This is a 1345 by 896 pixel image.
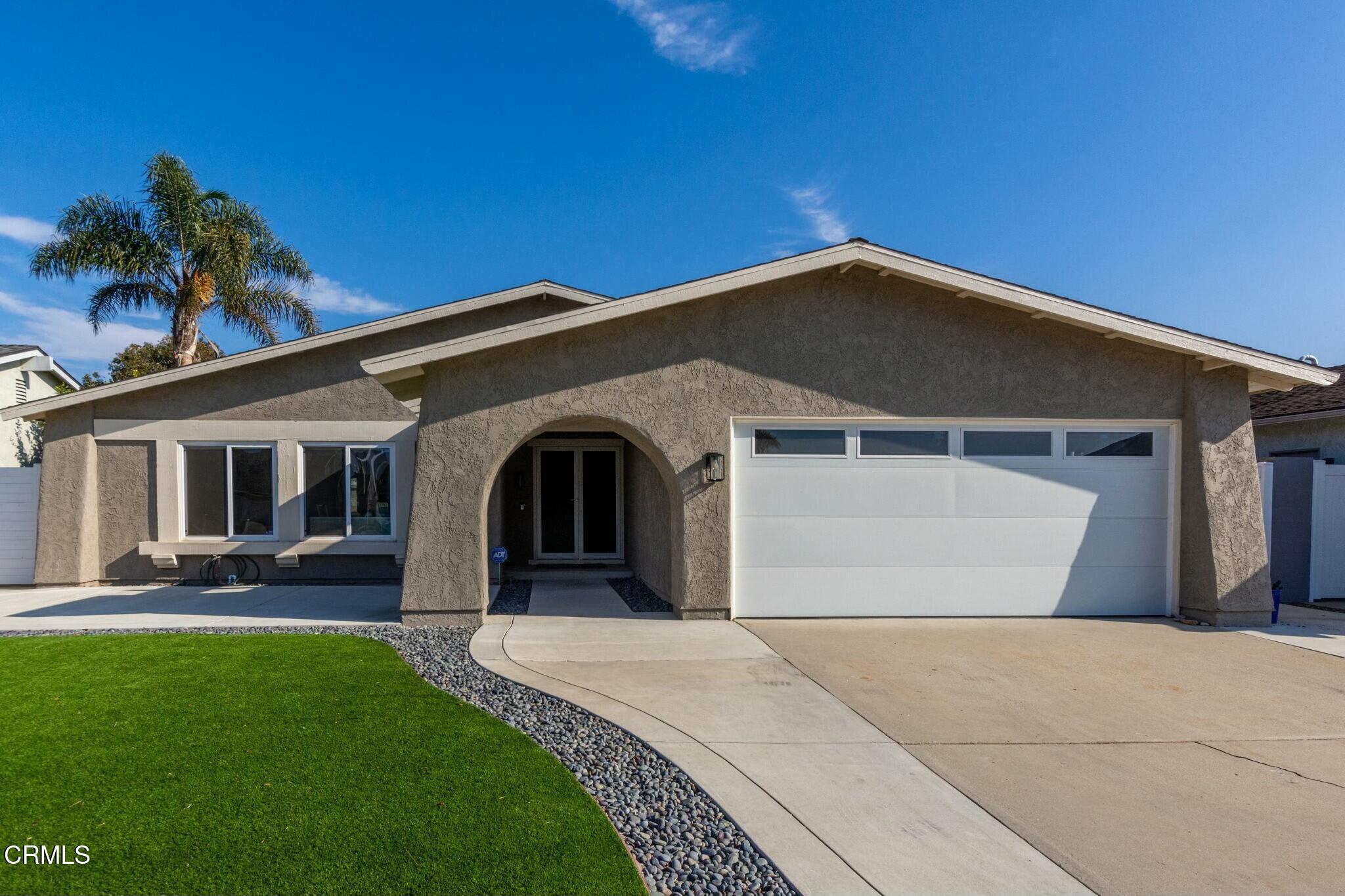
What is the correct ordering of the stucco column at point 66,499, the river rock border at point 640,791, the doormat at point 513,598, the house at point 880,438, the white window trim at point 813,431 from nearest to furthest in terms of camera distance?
1. the river rock border at point 640,791
2. the house at point 880,438
3. the white window trim at point 813,431
4. the doormat at point 513,598
5. the stucco column at point 66,499

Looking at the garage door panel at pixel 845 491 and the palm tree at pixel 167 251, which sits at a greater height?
the palm tree at pixel 167 251

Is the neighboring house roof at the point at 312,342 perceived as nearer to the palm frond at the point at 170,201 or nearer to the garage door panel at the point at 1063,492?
the palm frond at the point at 170,201

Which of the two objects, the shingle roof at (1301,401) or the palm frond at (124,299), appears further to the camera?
the palm frond at (124,299)

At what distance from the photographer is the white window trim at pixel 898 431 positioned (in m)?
9.05

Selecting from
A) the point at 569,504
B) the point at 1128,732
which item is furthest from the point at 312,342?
the point at 1128,732

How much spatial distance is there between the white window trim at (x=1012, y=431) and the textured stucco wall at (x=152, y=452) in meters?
9.33

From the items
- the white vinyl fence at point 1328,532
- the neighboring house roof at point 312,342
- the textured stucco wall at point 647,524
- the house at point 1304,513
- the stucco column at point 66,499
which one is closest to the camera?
the white vinyl fence at point 1328,532

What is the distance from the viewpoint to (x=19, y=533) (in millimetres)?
11719

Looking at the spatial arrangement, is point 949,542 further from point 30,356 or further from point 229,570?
point 30,356

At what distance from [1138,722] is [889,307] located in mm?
5506

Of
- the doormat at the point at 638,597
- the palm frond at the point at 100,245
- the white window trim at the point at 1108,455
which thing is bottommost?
the doormat at the point at 638,597

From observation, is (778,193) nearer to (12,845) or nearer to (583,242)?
(583,242)

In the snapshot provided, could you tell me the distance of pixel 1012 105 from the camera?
11664 millimetres

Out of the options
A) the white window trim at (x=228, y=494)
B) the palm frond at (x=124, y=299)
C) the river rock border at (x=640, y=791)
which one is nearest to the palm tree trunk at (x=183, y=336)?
the palm frond at (x=124, y=299)
